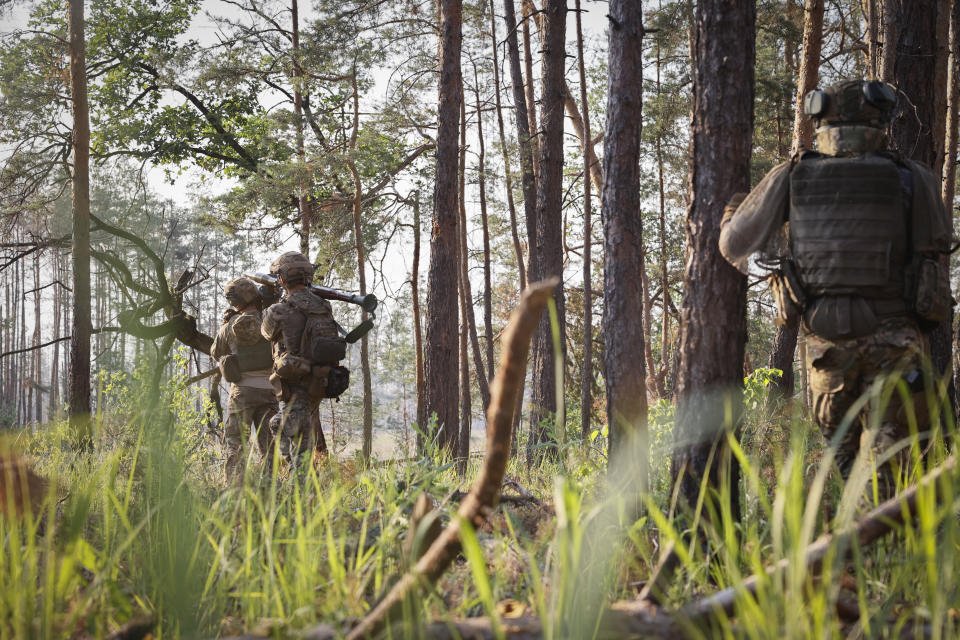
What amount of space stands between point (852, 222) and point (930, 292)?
494mm

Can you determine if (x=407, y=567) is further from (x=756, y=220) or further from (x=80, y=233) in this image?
(x=80, y=233)

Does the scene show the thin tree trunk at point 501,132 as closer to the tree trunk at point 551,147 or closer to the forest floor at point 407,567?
the tree trunk at point 551,147

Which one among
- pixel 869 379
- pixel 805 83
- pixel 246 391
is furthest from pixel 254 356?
pixel 805 83

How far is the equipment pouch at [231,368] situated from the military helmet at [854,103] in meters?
5.67

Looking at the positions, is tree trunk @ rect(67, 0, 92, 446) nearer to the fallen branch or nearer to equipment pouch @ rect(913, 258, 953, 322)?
the fallen branch

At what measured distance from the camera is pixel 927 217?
3.58 meters

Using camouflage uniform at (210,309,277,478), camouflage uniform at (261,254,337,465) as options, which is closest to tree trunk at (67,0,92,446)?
camouflage uniform at (210,309,277,478)

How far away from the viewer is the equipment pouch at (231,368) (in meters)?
7.27

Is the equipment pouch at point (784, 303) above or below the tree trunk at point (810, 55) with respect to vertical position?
below

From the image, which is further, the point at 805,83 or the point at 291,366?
the point at 805,83

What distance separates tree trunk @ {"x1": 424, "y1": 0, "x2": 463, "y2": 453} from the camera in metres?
9.17

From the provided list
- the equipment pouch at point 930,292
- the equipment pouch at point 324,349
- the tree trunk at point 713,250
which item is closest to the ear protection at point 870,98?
the tree trunk at point 713,250

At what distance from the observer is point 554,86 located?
11.3 metres

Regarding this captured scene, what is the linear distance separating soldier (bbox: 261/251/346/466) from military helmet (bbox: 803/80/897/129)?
445 centimetres
